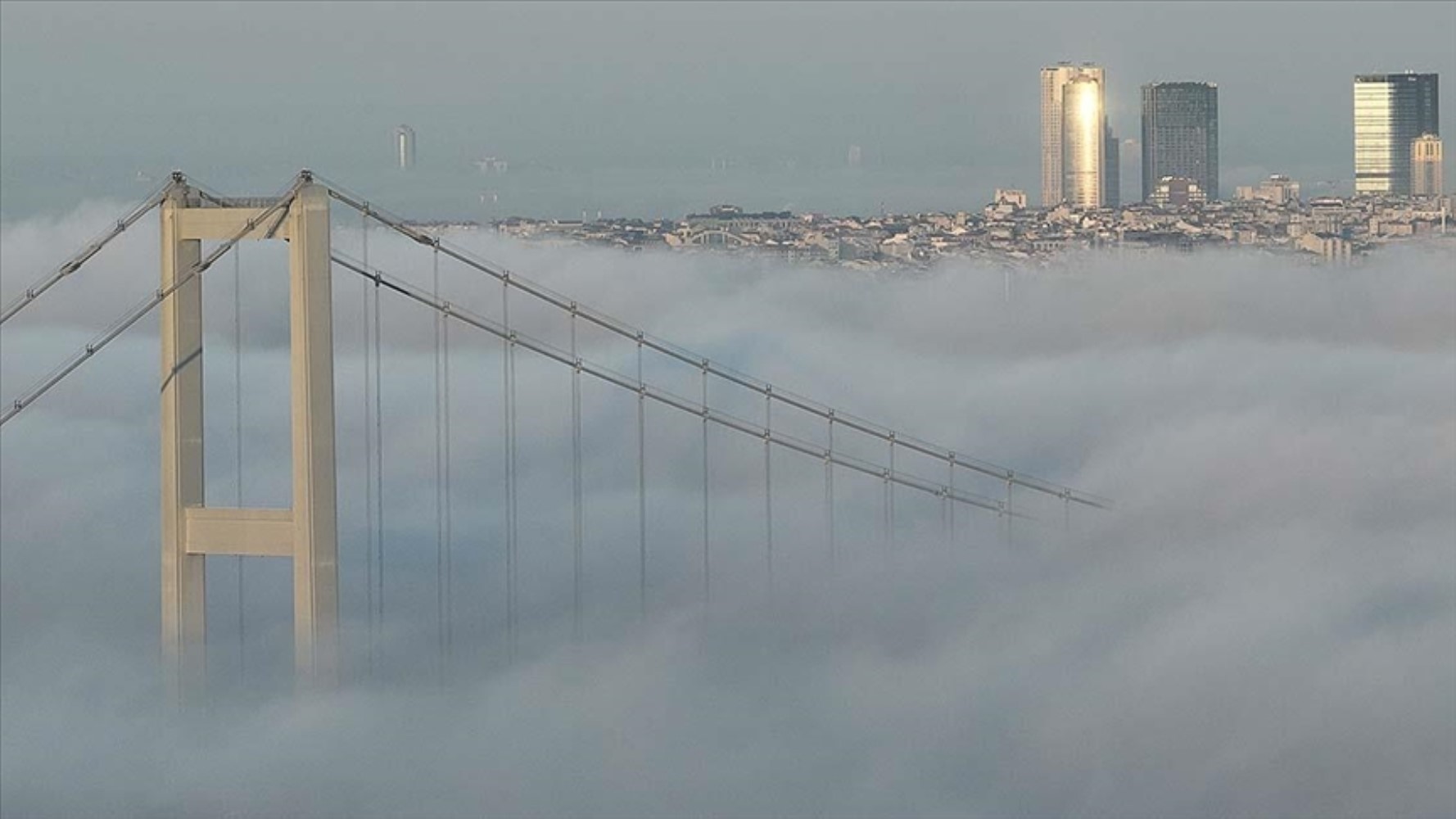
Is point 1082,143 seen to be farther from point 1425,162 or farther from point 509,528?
point 509,528

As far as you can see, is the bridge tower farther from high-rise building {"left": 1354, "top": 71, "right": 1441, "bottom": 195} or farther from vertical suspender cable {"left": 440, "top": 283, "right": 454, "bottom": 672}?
high-rise building {"left": 1354, "top": 71, "right": 1441, "bottom": 195}

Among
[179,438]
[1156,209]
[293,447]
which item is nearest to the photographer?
[293,447]

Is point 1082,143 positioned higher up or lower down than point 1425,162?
higher up

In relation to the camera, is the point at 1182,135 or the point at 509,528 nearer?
the point at 509,528

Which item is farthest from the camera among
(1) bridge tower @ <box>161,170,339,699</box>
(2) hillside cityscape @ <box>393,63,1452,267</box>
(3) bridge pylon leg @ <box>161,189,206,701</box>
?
(2) hillside cityscape @ <box>393,63,1452,267</box>

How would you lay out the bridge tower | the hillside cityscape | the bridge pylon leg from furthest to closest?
the hillside cityscape < the bridge pylon leg < the bridge tower

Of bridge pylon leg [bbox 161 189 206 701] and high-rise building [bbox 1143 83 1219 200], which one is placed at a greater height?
high-rise building [bbox 1143 83 1219 200]

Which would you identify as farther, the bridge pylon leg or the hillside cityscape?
the hillside cityscape

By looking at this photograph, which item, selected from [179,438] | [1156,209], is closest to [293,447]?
[179,438]

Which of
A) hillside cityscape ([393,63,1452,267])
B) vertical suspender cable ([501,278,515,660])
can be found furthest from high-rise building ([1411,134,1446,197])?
vertical suspender cable ([501,278,515,660])
